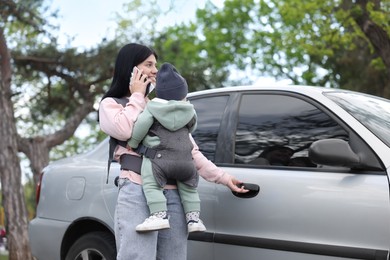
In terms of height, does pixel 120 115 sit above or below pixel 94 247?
above

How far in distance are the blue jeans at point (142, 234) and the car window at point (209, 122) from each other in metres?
0.74

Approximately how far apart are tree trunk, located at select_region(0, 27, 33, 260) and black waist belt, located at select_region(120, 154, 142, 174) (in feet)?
25.2

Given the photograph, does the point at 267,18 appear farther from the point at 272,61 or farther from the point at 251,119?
the point at 251,119

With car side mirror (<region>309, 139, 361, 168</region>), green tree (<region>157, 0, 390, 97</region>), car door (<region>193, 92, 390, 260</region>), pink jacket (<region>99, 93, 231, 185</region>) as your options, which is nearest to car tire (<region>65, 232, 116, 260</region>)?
car door (<region>193, 92, 390, 260</region>)

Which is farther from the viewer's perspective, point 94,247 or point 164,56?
point 164,56

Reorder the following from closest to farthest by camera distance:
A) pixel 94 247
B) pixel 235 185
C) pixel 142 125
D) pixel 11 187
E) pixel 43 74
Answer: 1. pixel 142 125
2. pixel 235 185
3. pixel 94 247
4. pixel 11 187
5. pixel 43 74

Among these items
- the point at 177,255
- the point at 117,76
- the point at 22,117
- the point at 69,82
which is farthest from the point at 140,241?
the point at 22,117

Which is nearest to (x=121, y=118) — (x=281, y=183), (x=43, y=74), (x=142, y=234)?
(x=142, y=234)

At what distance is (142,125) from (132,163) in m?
0.24

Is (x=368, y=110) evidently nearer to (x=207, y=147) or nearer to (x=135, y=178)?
(x=207, y=147)

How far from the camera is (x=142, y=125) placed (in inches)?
129

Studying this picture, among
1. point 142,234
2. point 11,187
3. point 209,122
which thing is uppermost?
point 209,122

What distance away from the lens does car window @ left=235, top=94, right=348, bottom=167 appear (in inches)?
147

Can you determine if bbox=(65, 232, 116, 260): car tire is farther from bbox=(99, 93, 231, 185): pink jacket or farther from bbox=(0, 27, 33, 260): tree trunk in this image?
bbox=(0, 27, 33, 260): tree trunk
